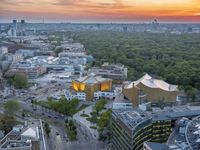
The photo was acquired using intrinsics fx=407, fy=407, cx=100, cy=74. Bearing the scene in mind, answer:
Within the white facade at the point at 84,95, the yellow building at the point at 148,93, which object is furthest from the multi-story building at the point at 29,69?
the yellow building at the point at 148,93

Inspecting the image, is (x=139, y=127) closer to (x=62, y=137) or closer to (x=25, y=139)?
(x=25, y=139)

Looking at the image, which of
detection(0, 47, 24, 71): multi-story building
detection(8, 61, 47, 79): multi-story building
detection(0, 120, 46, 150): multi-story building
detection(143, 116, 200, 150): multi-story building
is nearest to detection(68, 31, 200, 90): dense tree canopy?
detection(8, 61, 47, 79): multi-story building

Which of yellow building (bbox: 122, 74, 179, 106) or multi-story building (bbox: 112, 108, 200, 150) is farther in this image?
yellow building (bbox: 122, 74, 179, 106)

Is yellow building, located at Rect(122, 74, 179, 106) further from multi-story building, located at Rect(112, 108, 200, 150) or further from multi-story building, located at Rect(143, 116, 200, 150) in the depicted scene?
multi-story building, located at Rect(143, 116, 200, 150)

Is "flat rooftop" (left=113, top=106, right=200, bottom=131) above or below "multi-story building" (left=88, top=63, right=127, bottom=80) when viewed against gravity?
above

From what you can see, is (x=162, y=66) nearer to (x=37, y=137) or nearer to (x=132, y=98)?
(x=132, y=98)

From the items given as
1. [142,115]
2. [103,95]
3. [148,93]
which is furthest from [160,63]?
[142,115]

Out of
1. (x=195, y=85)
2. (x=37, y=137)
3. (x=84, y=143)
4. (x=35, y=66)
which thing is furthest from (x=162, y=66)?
(x=37, y=137)
